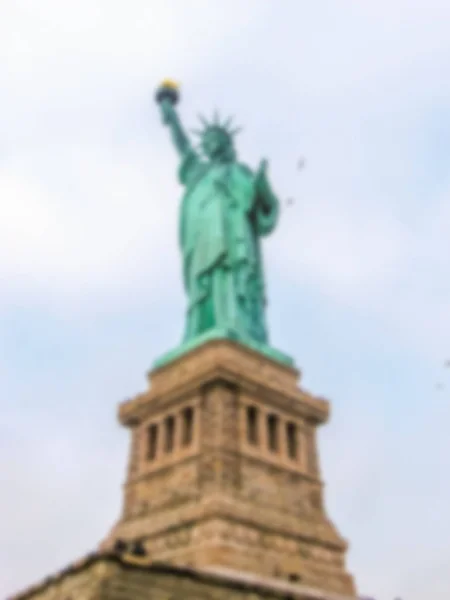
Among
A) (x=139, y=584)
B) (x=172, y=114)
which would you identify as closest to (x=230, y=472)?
(x=139, y=584)

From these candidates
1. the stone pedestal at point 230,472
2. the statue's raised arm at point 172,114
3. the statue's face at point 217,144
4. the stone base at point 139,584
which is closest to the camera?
the stone base at point 139,584

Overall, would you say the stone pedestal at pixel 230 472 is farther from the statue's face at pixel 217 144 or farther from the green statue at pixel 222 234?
the statue's face at pixel 217 144

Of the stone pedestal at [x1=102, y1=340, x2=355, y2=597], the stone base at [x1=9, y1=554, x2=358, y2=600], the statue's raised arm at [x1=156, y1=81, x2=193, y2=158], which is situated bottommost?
the stone base at [x1=9, y1=554, x2=358, y2=600]

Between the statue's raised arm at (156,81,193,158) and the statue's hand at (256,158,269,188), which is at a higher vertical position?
the statue's raised arm at (156,81,193,158)

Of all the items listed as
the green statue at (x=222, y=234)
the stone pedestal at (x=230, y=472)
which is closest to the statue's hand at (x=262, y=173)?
the green statue at (x=222, y=234)

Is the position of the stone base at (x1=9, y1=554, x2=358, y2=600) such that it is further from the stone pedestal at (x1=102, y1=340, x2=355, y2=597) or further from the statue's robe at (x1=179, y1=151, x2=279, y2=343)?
the statue's robe at (x1=179, y1=151, x2=279, y2=343)

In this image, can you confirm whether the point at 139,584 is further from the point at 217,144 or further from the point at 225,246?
the point at 217,144

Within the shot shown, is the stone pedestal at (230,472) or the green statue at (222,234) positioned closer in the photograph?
the stone pedestal at (230,472)

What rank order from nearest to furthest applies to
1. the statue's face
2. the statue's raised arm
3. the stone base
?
the stone base → the statue's face → the statue's raised arm

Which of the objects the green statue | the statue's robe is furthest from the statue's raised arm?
the statue's robe
